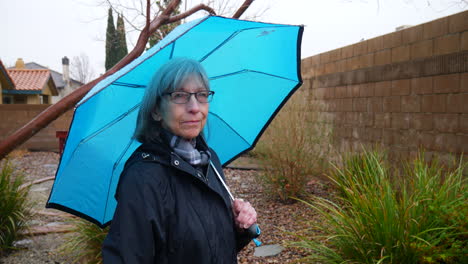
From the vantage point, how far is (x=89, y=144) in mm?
1853

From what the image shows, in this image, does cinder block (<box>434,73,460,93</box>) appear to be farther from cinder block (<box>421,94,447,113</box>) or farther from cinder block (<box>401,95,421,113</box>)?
cinder block (<box>401,95,421,113</box>)

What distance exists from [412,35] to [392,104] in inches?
41.5

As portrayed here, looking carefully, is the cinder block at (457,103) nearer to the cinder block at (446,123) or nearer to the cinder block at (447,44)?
the cinder block at (446,123)

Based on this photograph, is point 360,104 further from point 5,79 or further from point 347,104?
point 5,79

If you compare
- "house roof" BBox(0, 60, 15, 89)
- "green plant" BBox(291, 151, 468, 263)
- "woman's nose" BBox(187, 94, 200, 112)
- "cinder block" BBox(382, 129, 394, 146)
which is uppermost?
"house roof" BBox(0, 60, 15, 89)

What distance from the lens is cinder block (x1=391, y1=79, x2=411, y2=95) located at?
5.55m

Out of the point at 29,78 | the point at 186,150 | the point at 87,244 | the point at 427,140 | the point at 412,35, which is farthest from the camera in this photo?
the point at 29,78

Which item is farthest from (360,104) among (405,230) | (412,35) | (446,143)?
(405,230)

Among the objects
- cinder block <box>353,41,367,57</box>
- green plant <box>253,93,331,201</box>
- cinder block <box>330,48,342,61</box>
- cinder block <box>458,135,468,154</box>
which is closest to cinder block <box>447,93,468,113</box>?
cinder block <box>458,135,468,154</box>

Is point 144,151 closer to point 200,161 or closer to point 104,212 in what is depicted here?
point 200,161

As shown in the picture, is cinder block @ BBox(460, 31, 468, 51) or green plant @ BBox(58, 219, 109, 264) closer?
green plant @ BBox(58, 219, 109, 264)

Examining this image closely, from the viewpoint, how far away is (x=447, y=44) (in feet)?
15.5

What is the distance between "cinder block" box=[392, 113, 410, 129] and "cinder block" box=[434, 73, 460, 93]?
74cm

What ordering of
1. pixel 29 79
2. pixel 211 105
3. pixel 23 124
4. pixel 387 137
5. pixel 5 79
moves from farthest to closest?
1. pixel 29 79
2. pixel 5 79
3. pixel 23 124
4. pixel 387 137
5. pixel 211 105
